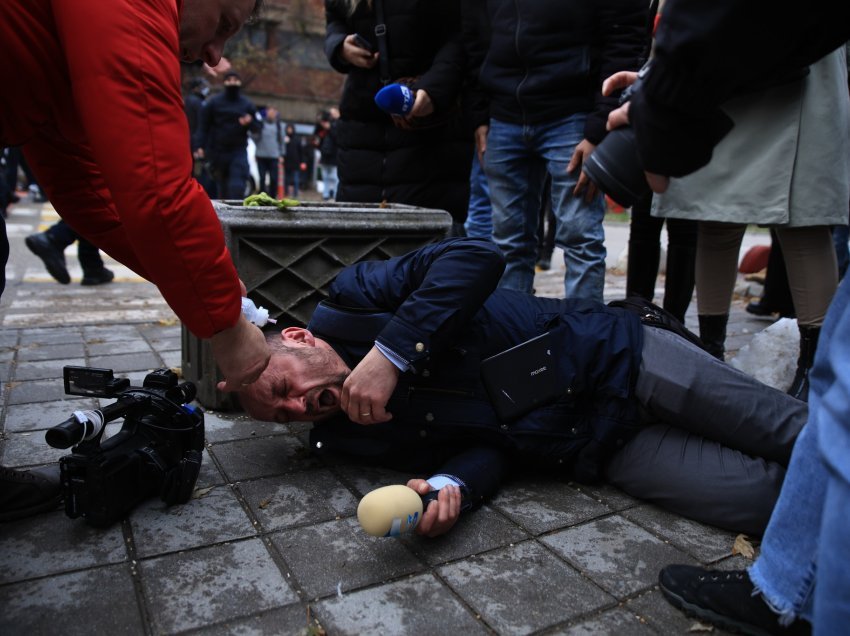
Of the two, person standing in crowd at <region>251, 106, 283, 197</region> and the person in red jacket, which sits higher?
person standing in crowd at <region>251, 106, 283, 197</region>

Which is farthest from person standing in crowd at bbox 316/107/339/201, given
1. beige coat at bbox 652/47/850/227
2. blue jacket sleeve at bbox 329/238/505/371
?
blue jacket sleeve at bbox 329/238/505/371

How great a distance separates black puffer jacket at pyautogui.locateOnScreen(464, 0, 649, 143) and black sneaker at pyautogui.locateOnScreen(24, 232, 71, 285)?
4.43 m

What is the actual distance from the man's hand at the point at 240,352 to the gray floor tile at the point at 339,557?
1.60 feet

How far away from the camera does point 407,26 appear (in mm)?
3609

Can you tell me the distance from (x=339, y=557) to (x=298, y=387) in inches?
21.3

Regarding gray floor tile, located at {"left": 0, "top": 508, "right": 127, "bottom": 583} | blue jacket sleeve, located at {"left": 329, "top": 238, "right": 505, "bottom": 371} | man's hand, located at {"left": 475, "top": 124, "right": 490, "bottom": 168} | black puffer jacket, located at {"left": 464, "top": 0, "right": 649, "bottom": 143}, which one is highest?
black puffer jacket, located at {"left": 464, "top": 0, "right": 649, "bottom": 143}

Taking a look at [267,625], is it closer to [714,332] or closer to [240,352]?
[240,352]

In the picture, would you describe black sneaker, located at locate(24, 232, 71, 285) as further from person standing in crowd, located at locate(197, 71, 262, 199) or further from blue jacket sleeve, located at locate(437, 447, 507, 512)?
blue jacket sleeve, located at locate(437, 447, 507, 512)

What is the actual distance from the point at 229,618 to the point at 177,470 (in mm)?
614

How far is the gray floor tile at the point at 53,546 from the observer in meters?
1.81

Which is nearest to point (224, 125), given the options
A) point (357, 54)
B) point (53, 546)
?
point (357, 54)

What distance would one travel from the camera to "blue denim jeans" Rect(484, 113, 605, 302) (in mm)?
3213

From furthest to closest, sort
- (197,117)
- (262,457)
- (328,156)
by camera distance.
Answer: (328,156)
(197,117)
(262,457)

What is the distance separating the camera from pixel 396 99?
11.2 ft
